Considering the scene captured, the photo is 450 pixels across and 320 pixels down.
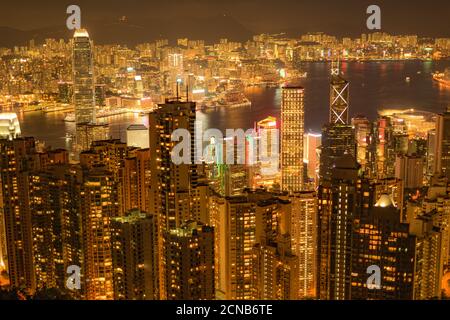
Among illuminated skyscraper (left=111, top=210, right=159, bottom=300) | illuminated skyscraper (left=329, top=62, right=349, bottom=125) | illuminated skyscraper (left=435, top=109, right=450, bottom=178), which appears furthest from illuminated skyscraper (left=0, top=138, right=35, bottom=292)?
illuminated skyscraper (left=329, top=62, right=349, bottom=125)

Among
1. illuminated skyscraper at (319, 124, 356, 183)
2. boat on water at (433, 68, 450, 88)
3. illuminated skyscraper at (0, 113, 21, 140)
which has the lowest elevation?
illuminated skyscraper at (319, 124, 356, 183)

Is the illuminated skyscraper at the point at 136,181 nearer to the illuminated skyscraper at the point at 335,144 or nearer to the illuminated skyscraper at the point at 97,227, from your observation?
the illuminated skyscraper at the point at 97,227

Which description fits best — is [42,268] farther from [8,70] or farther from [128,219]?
[8,70]

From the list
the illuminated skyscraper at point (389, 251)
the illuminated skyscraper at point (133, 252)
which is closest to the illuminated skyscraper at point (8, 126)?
the illuminated skyscraper at point (133, 252)

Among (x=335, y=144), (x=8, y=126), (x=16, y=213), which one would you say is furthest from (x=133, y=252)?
(x=335, y=144)

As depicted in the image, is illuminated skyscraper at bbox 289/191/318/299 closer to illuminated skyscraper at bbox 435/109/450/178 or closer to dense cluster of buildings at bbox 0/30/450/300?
dense cluster of buildings at bbox 0/30/450/300
